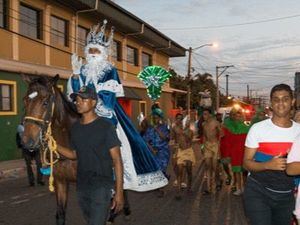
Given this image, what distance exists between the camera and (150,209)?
866 cm

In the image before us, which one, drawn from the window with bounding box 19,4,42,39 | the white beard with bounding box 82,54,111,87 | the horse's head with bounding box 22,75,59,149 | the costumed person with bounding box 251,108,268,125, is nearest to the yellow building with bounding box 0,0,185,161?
the window with bounding box 19,4,42,39

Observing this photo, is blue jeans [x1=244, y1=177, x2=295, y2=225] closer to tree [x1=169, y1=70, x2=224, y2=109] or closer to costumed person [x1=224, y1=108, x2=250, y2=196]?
costumed person [x1=224, y1=108, x2=250, y2=196]

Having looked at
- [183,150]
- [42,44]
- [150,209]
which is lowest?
[150,209]

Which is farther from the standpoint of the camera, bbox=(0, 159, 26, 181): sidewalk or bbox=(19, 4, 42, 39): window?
bbox=(19, 4, 42, 39): window

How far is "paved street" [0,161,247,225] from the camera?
768 centimetres

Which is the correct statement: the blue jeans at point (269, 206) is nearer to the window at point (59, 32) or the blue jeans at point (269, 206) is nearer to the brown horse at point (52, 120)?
the brown horse at point (52, 120)

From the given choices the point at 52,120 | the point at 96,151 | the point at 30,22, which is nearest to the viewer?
the point at 96,151

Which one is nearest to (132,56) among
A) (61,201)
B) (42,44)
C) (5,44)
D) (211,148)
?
(42,44)

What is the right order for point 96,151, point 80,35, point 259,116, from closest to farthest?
1. point 96,151
2. point 259,116
3. point 80,35

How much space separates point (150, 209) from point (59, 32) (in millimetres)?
15277

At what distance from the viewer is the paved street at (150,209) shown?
7.68 meters


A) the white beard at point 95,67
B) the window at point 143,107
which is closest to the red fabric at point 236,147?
the white beard at point 95,67

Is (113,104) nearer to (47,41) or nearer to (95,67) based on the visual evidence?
(95,67)

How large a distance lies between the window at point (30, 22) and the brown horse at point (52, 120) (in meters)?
14.6
